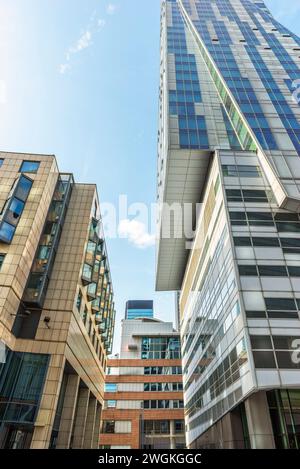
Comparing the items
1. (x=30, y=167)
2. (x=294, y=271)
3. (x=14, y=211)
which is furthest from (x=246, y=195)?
(x=30, y=167)

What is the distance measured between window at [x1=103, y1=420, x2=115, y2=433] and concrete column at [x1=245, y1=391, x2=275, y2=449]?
153 feet

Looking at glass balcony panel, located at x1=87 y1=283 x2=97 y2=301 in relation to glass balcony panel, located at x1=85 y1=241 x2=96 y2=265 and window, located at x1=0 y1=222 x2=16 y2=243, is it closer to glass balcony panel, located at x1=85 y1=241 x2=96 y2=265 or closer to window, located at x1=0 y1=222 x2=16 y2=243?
glass balcony panel, located at x1=85 y1=241 x2=96 y2=265

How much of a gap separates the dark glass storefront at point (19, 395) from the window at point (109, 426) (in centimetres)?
4026

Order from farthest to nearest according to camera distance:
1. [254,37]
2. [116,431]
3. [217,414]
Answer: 1. [116,431]
2. [254,37]
3. [217,414]

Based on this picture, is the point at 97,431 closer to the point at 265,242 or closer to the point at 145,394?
the point at 145,394

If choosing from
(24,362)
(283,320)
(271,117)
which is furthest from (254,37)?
(24,362)

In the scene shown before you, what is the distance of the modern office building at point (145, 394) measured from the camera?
2127 inches

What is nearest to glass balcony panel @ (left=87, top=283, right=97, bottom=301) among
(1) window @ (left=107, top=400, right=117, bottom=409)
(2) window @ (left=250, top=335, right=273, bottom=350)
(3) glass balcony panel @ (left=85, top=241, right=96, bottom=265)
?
(3) glass balcony panel @ (left=85, top=241, right=96, bottom=265)

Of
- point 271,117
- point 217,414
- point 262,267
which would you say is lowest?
point 217,414

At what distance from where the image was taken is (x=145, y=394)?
58.2 meters

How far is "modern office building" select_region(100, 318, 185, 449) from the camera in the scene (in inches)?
2127

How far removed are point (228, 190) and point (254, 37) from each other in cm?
3954

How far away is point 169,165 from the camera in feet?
115

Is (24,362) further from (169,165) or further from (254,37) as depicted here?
(254,37)
